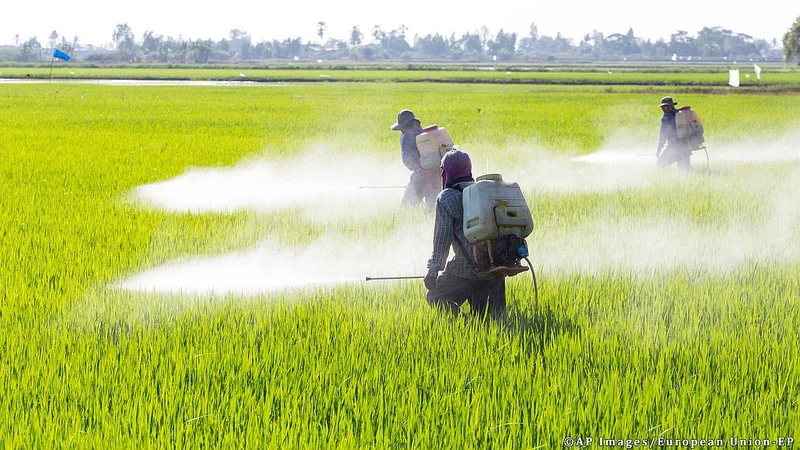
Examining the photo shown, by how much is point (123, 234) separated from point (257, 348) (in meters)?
4.20

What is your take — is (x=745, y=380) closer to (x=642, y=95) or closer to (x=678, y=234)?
(x=678, y=234)

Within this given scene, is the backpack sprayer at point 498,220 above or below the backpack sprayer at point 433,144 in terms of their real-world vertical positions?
below

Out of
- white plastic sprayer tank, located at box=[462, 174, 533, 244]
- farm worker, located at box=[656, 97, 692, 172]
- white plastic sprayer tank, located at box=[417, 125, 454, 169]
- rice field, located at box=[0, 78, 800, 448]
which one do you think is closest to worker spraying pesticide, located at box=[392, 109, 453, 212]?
rice field, located at box=[0, 78, 800, 448]

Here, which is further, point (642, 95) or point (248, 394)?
point (642, 95)

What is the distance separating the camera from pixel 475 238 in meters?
5.05

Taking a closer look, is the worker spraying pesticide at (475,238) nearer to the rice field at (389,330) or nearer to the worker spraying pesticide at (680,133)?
the rice field at (389,330)

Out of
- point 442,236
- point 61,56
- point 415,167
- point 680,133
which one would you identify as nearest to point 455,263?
point 442,236

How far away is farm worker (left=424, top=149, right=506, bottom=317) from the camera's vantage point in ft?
17.6

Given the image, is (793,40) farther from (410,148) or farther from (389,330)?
(389,330)

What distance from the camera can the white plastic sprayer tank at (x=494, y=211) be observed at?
498cm

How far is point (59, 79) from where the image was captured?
200 ft

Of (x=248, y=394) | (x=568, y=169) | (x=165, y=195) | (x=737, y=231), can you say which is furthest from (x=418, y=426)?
(x=568, y=169)

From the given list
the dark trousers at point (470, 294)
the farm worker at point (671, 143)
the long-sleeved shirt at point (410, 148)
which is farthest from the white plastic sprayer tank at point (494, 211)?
the farm worker at point (671, 143)

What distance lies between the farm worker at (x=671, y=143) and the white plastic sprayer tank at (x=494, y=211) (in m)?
9.97
